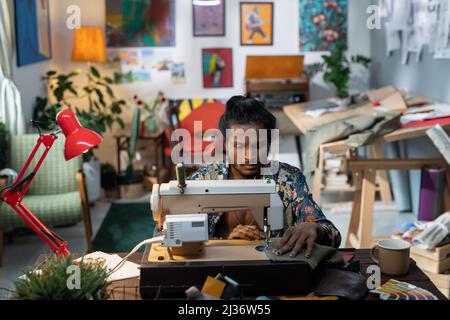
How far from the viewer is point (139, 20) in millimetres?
6156

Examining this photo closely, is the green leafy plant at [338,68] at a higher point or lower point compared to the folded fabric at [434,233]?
higher

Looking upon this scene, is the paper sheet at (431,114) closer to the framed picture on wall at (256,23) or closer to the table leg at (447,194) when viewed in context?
the table leg at (447,194)

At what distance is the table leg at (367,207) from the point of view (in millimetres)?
3871

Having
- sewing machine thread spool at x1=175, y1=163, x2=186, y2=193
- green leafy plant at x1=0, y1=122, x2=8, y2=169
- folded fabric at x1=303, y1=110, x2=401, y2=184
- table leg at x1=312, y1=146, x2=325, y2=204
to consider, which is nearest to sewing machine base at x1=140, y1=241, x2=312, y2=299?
sewing machine thread spool at x1=175, y1=163, x2=186, y2=193

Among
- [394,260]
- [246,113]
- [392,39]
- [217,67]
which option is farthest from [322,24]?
[394,260]

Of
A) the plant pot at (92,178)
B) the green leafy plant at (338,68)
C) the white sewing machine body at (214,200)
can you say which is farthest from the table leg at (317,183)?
the white sewing machine body at (214,200)

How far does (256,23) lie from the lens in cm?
625

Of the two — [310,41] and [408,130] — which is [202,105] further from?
[408,130]

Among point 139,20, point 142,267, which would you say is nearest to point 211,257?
point 142,267

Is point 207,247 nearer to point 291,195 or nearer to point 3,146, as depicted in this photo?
point 291,195

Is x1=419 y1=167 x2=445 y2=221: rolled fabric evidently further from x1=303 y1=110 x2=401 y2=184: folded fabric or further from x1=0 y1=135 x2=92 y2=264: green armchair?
x1=0 y1=135 x2=92 y2=264: green armchair

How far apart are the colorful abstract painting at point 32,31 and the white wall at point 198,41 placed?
10.1 inches

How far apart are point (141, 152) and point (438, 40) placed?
312 cm

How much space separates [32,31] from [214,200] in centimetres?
385
